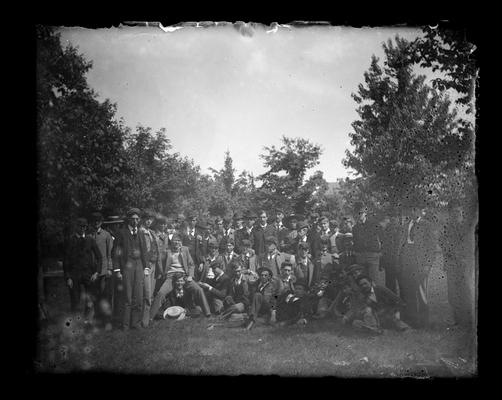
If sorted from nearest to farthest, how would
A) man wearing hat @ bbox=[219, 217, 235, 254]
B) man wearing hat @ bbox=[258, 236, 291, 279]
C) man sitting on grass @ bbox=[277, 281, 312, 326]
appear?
man sitting on grass @ bbox=[277, 281, 312, 326], man wearing hat @ bbox=[258, 236, 291, 279], man wearing hat @ bbox=[219, 217, 235, 254]

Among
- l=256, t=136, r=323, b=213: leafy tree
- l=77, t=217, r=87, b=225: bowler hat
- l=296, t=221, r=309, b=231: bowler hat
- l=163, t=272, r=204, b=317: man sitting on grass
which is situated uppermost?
l=256, t=136, r=323, b=213: leafy tree

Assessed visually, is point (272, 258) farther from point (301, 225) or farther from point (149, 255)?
point (149, 255)

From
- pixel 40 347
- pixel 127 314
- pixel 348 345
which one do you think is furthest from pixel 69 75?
pixel 348 345

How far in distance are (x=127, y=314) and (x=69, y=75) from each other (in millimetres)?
3518

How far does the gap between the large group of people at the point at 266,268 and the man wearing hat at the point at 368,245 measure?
0.05 ft

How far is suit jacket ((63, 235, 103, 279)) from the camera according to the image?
552 centimetres

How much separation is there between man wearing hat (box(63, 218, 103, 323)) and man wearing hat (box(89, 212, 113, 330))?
6 cm

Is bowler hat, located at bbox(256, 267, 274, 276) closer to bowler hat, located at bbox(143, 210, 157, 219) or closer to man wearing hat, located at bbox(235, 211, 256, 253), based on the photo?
man wearing hat, located at bbox(235, 211, 256, 253)

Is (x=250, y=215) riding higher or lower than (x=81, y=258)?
higher

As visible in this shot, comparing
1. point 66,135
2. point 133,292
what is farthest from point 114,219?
point 66,135

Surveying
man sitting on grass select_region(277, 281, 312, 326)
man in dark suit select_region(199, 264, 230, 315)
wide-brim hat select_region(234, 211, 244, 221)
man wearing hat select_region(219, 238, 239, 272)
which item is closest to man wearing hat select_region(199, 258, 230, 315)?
man in dark suit select_region(199, 264, 230, 315)

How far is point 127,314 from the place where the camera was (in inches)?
217

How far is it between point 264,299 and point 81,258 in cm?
269

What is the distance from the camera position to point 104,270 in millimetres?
5574
